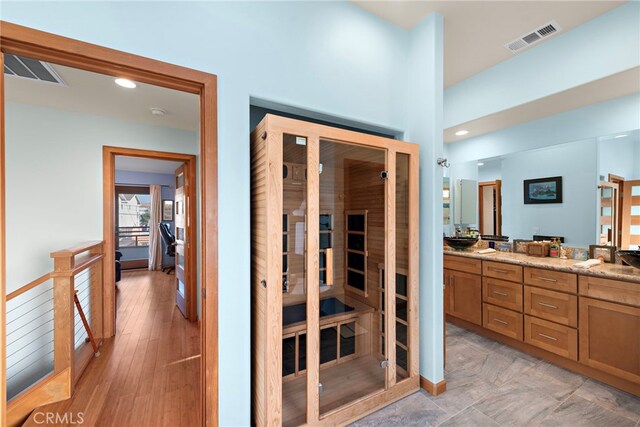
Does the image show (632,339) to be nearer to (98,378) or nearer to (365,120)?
(365,120)

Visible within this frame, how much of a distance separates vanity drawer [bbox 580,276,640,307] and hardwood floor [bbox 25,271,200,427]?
328cm

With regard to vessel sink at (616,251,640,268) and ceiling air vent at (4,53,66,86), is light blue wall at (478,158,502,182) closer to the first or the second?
vessel sink at (616,251,640,268)

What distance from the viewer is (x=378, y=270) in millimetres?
1991

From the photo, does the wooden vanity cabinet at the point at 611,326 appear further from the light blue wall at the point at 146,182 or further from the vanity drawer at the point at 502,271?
the light blue wall at the point at 146,182

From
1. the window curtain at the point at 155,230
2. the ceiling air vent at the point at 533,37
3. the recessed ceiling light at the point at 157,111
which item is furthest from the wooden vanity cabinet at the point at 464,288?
the window curtain at the point at 155,230

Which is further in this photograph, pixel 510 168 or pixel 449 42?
pixel 510 168

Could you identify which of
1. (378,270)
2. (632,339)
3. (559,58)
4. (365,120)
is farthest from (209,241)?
(559,58)

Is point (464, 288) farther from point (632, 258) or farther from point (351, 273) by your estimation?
point (351, 273)

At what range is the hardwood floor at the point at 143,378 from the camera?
1920mm

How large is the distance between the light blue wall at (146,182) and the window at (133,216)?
0.18m

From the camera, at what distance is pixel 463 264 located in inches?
126

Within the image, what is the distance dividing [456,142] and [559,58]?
5.53ft

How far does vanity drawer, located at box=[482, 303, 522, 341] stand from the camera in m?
2.69

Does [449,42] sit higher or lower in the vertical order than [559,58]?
higher
